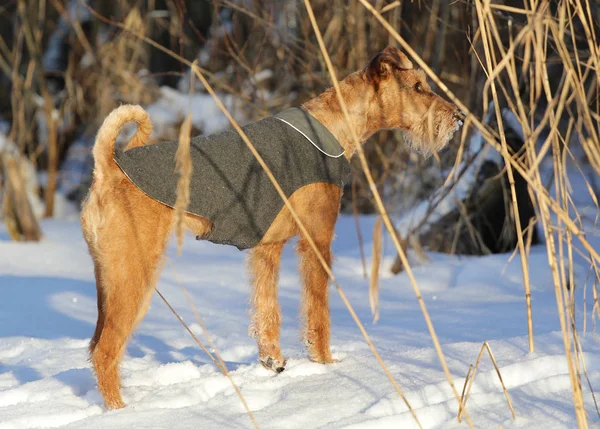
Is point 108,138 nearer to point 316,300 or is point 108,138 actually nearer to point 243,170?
point 243,170

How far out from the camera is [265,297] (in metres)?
3.23

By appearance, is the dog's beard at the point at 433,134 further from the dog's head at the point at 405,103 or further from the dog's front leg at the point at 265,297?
the dog's front leg at the point at 265,297

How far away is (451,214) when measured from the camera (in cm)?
544

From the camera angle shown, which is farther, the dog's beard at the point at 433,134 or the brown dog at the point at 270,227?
the dog's beard at the point at 433,134

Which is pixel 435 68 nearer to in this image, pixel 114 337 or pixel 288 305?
pixel 288 305

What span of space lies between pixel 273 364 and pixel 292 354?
375 mm

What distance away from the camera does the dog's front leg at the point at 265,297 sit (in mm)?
3139

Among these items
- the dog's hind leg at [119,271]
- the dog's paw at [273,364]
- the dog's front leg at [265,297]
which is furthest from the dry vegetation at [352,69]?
the dog's hind leg at [119,271]

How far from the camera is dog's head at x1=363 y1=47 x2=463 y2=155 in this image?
A: 128 inches

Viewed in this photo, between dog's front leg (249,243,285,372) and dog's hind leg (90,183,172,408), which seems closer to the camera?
Result: dog's hind leg (90,183,172,408)

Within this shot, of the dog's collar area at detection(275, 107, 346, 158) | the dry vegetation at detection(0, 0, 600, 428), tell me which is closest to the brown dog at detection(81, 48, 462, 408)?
the dog's collar area at detection(275, 107, 346, 158)

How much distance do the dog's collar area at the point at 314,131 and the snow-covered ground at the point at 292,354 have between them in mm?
924

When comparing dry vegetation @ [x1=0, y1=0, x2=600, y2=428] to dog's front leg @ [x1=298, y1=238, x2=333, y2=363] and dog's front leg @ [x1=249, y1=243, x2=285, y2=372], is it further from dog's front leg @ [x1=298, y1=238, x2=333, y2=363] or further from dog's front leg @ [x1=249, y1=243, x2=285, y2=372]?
dog's front leg @ [x1=249, y1=243, x2=285, y2=372]

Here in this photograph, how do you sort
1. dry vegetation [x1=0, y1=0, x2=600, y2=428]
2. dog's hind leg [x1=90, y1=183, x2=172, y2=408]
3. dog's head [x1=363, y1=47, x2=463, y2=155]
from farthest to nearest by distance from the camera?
dry vegetation [x1=0, y1=0, x2=600, y2=428] < dog's head [x1=363, y1=47, x2=463, y2=155] < dog's hind leg [x1=90, y1=183, x2=172, y2=408]
